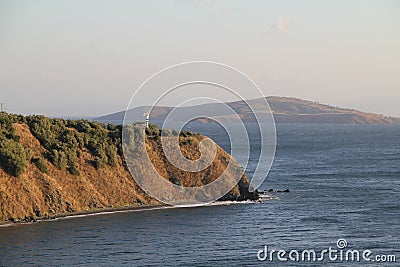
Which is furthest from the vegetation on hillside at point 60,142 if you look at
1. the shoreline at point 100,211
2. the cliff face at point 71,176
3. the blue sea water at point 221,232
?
the blue sea water at point 221,232

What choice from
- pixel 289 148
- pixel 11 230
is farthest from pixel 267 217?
pixel 289 148

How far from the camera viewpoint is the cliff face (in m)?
64.6

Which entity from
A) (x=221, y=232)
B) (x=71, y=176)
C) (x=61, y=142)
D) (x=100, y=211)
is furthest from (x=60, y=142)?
(x=221, y=232)

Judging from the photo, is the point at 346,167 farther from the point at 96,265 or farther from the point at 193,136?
the point at 96,265

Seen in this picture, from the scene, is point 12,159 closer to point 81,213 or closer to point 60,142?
point 81,213

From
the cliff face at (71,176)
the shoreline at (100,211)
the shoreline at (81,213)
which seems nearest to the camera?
the shoreline at (81,213)

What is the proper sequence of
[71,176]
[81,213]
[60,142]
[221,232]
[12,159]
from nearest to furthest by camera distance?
[221,232] < [12,159] < [81,213] < [71,176] < [60,142]

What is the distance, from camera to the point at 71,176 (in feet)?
234

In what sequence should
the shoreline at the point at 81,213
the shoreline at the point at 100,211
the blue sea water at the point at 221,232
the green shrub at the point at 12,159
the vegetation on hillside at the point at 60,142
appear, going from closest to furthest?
the blue sea water at the point at 221,232
the shoreline at the point at 81,213
the shoreline at the point at 100,211
the green shrub at the point at 12,159
the vegetation on hillside at the point at 60,142

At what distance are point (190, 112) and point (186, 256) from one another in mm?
33063

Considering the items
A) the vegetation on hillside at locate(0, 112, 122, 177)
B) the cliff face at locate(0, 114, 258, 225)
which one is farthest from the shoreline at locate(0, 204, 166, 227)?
the vegetation on hillside at locate(0, 112, 122, 177)

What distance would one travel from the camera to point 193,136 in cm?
8569

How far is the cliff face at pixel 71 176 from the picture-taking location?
64562 mm

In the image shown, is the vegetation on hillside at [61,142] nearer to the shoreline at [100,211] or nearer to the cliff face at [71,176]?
the cliff face at [71,176]
